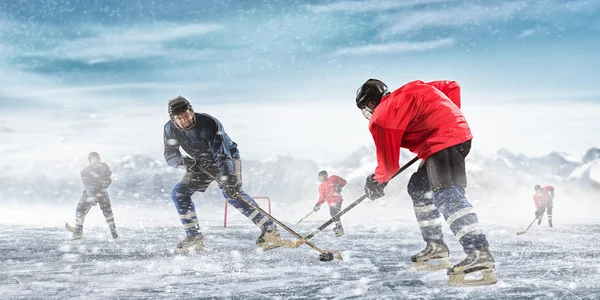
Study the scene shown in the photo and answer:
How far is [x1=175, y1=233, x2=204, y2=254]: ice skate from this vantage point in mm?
5581

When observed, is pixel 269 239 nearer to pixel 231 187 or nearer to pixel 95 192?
pixel 231 187

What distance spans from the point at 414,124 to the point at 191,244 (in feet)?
10.1

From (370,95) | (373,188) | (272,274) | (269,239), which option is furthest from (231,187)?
(370,95)

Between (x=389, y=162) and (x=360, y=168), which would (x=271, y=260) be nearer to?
(x=389, y=162)

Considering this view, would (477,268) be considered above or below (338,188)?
below

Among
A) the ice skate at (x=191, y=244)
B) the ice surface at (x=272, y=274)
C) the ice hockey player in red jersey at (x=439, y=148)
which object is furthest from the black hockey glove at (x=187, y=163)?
the ice hockey player in red jersey at (x=439, y=148)

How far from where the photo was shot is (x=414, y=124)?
334 cm

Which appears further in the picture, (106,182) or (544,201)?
(544,201)

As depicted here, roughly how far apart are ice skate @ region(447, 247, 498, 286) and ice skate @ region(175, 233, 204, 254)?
120 inches

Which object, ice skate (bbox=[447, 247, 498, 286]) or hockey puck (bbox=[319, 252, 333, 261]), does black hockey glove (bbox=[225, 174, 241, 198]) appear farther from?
ice skate (bbox=[447, 247, 498, 286])

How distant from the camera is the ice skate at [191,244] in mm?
5581

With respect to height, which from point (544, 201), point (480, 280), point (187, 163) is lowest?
point (480, 280)

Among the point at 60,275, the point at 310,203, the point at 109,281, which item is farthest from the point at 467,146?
the point at 310,203

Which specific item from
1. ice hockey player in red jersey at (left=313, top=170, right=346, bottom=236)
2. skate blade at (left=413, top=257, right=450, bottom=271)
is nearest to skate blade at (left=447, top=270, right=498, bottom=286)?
skate blade at (left=413, top=257, right=450, bottom=271)
